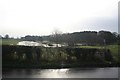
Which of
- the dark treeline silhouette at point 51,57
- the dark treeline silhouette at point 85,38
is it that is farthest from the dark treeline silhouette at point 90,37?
the dark treeline silhouette at point 51,57

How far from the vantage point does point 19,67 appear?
20.7m

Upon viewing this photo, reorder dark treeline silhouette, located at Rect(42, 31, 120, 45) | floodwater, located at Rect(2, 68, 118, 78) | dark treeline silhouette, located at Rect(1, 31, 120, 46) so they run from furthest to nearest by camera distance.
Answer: dark treeline silhouette, located at Rect(42, 31, 120, 45) < dark treeline silhouette, located at Rect(1, 31, 120, 46) < floodwater, located at Rect(2, 68, 118, 78)

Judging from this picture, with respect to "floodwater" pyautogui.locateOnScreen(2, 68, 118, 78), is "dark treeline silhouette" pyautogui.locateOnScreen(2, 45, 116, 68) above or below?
above

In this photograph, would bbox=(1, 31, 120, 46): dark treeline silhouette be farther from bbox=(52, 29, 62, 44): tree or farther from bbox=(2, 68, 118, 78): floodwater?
bbox=(2, 68, 118, 78): floodwater

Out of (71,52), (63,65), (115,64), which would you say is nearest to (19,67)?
(63,65)

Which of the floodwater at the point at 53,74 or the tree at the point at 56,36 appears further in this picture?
the tree at the point at 56,36

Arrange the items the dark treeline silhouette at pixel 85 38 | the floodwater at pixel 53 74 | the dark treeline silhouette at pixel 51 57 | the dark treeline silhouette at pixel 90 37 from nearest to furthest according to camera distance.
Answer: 1. the floodwater at pixel 53 74
2. the dark treeline silhouette at pixel 51 57
3. the dark treeline silhouette at pixel 85 38
4. the dark treeline silhouette at pixel 90 37

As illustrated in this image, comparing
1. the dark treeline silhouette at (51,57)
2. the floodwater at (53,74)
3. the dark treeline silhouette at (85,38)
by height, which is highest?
the dark treeline silhouette at (85,38)

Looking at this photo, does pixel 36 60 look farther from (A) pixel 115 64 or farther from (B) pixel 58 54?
(A) pixel 115 64

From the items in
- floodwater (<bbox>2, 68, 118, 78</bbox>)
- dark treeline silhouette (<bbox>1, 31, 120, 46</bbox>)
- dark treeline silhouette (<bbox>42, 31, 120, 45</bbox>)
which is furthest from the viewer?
dark treeline silhouette (<bbox>42, 31, 120, 45</bbox>)

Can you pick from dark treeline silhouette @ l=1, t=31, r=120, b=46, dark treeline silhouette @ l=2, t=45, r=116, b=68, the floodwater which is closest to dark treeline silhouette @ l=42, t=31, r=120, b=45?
dark treeline silhouette @ l=1, t=31, r=120, b=46

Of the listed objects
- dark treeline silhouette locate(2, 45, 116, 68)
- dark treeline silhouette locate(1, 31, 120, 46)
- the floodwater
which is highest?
dark treeline silhouette locate(1, 31, 120, 46)

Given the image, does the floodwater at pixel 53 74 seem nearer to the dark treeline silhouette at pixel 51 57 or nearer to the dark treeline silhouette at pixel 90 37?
the dark treeline silhouette at pixel 51 57

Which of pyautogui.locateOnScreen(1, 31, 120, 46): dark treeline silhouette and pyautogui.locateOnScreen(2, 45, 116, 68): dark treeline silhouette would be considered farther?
pyautogui.locateOnScreen(1, 31, 120, 46): dark treeline silhouette
